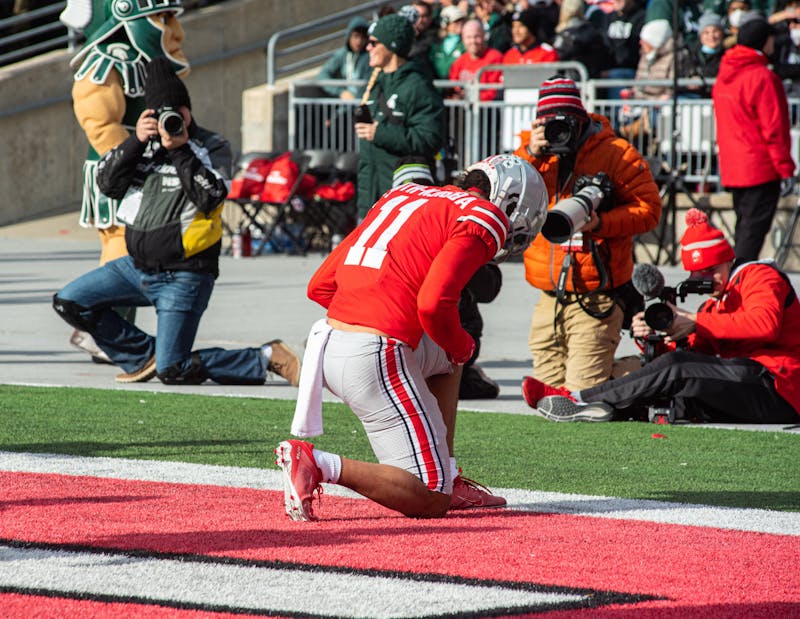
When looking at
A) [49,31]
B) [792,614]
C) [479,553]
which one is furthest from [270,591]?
[49,31]

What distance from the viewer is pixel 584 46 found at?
1784 centimetres

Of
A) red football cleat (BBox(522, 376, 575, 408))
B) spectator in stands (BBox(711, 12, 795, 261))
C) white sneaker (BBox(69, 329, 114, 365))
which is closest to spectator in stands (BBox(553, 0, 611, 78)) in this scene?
spectator in stands (BBox(711, 12, 795, 261))

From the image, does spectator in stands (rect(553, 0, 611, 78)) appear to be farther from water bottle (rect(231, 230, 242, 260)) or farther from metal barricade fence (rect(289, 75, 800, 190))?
water bottle (rect(231, 230, 242, 260))

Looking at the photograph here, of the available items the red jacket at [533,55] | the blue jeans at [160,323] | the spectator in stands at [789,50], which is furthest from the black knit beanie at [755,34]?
the blue jeans at [160,323]

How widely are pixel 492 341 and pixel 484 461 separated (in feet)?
14.8

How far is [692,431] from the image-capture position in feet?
25.8

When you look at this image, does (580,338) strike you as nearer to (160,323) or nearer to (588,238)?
(588,238)

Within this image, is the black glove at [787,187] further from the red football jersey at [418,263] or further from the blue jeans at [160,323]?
the red football jersey at [418,263]

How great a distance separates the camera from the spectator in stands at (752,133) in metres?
13.2

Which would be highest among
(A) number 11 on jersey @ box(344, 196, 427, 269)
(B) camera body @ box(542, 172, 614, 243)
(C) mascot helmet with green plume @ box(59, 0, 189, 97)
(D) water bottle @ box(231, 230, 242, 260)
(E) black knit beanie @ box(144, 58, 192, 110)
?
(C) mascot helmet with green plume @ box(59, 0, 189, 97)

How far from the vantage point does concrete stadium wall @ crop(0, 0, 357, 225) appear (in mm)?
20969

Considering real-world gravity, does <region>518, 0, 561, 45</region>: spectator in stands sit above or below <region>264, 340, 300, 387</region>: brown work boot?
above

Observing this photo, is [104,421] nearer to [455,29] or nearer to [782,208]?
[782,208]

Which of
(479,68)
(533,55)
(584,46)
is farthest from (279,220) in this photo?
(584,46)
